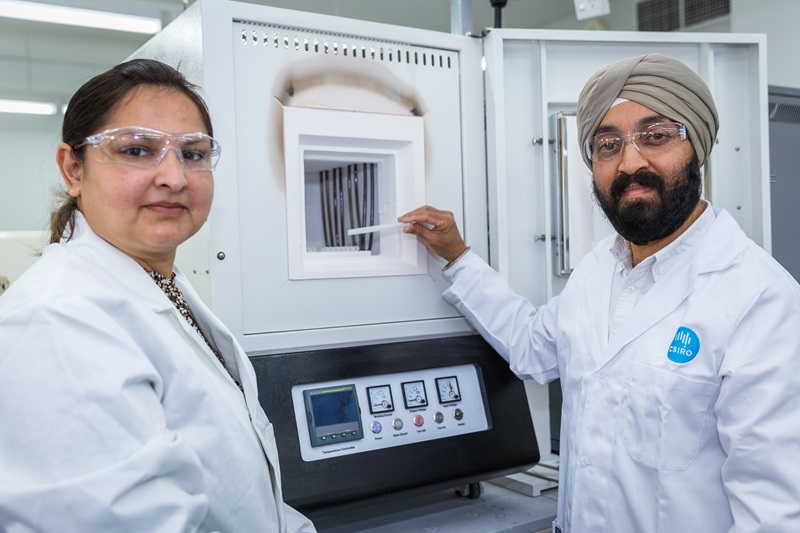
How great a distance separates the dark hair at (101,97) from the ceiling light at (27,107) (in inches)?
223

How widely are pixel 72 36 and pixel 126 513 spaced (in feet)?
19.5

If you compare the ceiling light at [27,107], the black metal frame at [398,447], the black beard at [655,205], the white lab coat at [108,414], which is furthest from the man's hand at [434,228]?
the ceiling light at [27,107]

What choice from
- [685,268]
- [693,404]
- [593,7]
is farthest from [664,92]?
[593,7]

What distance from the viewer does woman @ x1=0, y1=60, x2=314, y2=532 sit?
63 centimetres

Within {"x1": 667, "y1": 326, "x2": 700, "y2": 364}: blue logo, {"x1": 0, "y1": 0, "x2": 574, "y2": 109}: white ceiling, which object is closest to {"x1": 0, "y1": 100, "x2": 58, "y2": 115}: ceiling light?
{"x1": 0, "y1": 0, "x2": 574, "y2": 109}: white ceiling

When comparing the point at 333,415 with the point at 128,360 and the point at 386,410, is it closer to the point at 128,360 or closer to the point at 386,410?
the point at 386,410

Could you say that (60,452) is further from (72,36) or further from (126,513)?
(72,36)

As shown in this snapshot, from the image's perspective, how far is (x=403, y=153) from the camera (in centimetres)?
131

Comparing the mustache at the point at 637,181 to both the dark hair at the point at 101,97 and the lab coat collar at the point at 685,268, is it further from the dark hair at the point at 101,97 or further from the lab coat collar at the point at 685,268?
the dark hair at the point at 101,97

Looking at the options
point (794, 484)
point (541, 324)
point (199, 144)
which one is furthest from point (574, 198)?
point (199, 144)

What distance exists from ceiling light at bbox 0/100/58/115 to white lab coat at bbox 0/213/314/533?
5.72 m

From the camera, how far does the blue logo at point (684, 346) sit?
3.36 ft

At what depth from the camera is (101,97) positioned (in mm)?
823

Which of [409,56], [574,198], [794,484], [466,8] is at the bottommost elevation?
[794,484]
